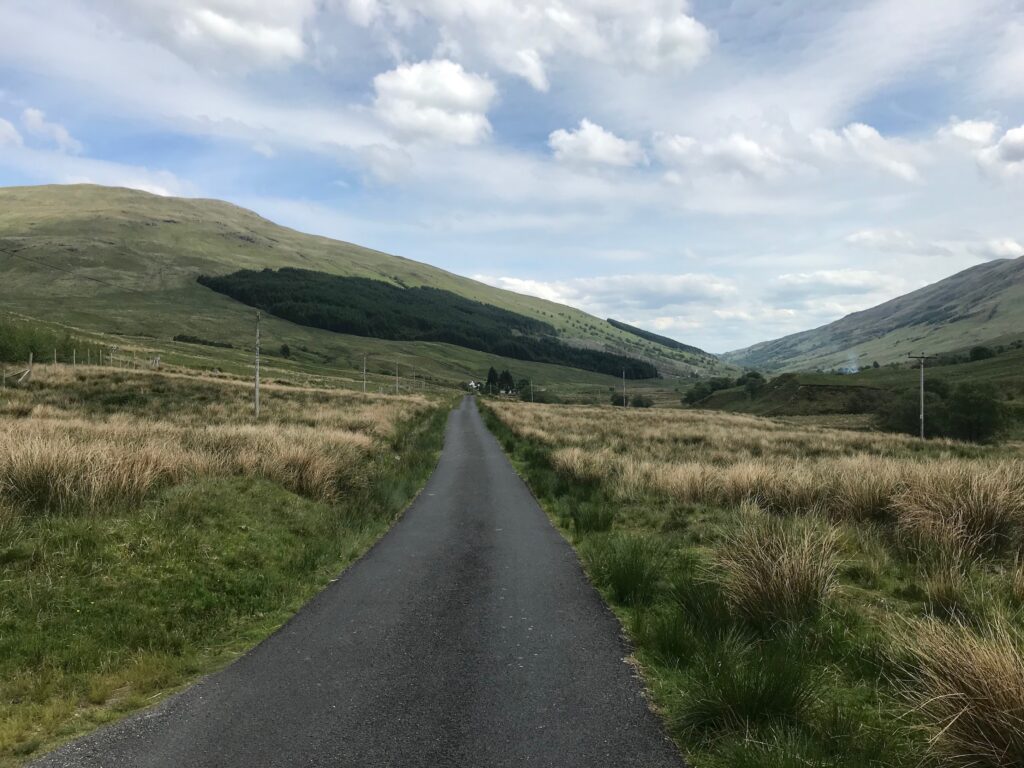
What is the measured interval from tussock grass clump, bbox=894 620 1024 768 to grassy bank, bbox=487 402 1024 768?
0.01 metres

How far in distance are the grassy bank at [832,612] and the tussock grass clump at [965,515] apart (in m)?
0.03

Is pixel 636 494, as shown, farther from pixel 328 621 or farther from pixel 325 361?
pixel 325 361

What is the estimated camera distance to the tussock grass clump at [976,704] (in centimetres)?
327

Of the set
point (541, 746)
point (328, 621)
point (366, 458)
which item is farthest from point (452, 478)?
point (541, 746)

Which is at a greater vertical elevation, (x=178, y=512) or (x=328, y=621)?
(x=178, y=512)

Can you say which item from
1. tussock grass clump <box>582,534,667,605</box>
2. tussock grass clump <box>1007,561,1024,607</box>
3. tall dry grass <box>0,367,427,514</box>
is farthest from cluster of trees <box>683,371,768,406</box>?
tussock grass clump <box>1007,561,1024,607</box>

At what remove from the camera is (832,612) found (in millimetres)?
6113

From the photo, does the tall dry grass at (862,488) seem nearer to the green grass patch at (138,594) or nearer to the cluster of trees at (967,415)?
the green grass patch at (138,594)

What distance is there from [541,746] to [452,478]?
51.2 ft

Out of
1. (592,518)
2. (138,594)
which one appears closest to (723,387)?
(592,518)

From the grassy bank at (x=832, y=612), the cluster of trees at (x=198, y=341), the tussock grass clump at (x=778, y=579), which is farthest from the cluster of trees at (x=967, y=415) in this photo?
the cluster of trees at (x=198, y=341)

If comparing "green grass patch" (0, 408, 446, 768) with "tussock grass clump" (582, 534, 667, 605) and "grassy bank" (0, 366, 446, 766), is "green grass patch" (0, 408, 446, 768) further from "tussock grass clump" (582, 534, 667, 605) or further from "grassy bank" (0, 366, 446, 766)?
"tussock grass clump" (582, 534, 667, 605)

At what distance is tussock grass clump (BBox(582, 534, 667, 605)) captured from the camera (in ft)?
24.4

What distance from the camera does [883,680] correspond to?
15.8 feet
